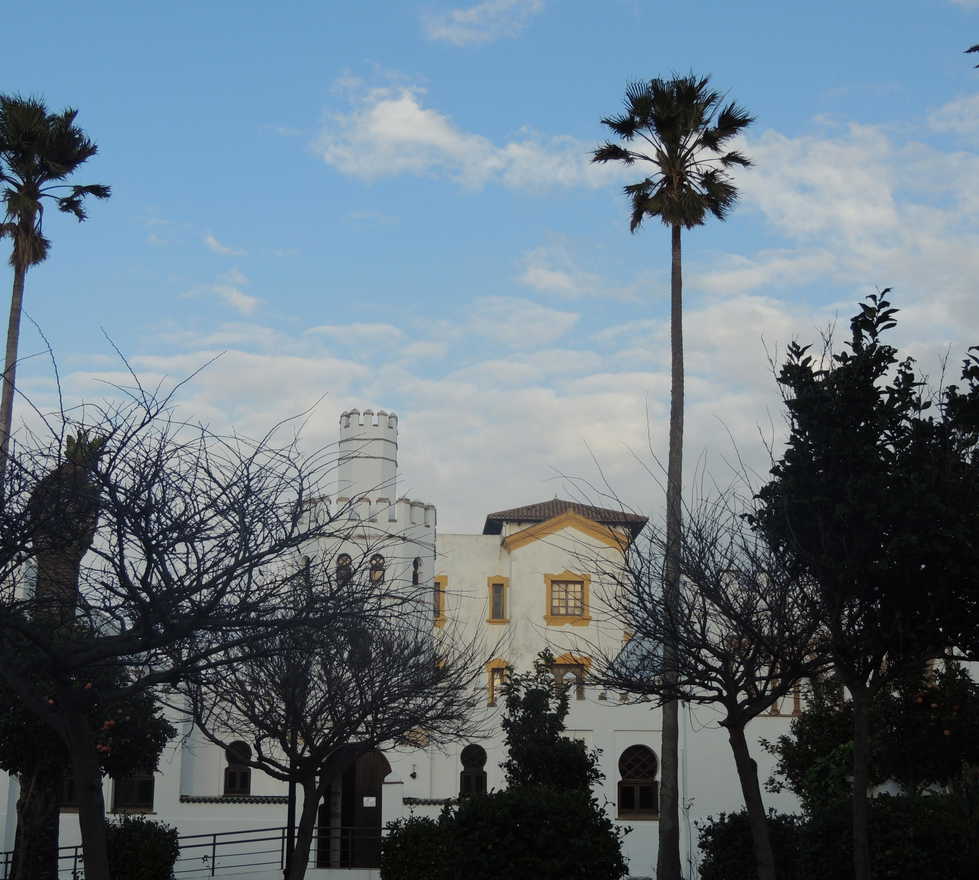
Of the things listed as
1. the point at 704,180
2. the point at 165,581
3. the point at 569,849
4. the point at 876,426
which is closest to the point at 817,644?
the point at 876,426

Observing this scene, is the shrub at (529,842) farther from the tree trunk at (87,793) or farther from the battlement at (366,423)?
the battlement at (366,423)

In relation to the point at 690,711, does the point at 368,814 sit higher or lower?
lower

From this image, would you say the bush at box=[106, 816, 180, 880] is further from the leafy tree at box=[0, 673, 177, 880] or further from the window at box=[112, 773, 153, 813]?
the window at box=[112, 773, 153, 813]

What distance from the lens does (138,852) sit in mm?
22844

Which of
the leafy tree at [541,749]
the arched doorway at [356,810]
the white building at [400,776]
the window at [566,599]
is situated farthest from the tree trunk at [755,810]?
the window at [566,599]

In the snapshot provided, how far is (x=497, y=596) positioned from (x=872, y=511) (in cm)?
3552

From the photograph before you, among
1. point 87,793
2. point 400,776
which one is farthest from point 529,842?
point 400,776

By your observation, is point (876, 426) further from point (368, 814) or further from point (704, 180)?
point (368, 814)

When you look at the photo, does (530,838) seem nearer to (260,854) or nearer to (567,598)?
(260,854)

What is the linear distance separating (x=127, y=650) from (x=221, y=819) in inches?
1032

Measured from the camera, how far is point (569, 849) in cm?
1647

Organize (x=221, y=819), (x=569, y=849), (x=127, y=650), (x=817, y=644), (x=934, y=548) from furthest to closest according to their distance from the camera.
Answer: (x=221, y=819)
(x=569, y=849)
(x=817, y=644)
(x=934, y=548)
(x=127, y=650)

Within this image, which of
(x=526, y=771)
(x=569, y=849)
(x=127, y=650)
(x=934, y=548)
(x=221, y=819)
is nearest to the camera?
(x=127, y=650)

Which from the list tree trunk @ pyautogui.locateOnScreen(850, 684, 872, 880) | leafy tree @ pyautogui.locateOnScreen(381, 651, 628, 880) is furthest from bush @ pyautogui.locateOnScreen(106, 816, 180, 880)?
tree trunk @ pyautogui.locateOnScreen(850, 684, 872, 880)
